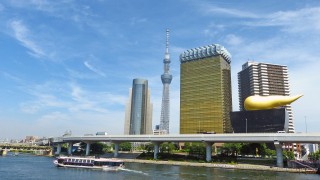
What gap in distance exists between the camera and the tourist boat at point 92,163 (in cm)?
7662

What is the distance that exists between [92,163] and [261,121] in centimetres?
10429

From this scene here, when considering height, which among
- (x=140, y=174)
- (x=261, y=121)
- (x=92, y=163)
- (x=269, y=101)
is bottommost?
(x=140, y=174)

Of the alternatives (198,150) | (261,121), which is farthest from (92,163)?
(261,121)

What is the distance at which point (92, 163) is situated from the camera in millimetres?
79562

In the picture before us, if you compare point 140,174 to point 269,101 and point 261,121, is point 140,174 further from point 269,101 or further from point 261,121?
point 261,121

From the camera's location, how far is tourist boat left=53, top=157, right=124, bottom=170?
7662 centimetres

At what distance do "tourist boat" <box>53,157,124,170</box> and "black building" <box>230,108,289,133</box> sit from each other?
95.9 meters

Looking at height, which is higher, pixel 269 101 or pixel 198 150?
pixel 269 101

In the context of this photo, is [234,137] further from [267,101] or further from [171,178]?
[171,178]

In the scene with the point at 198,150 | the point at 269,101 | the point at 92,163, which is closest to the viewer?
the point at 92,163

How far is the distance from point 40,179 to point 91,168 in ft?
77.6

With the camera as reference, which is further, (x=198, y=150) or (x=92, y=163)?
(x=198, y=150)

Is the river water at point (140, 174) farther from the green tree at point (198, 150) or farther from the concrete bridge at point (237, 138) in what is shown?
the green tree at point (198, 150)

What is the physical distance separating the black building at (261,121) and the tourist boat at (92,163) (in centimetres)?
9594
